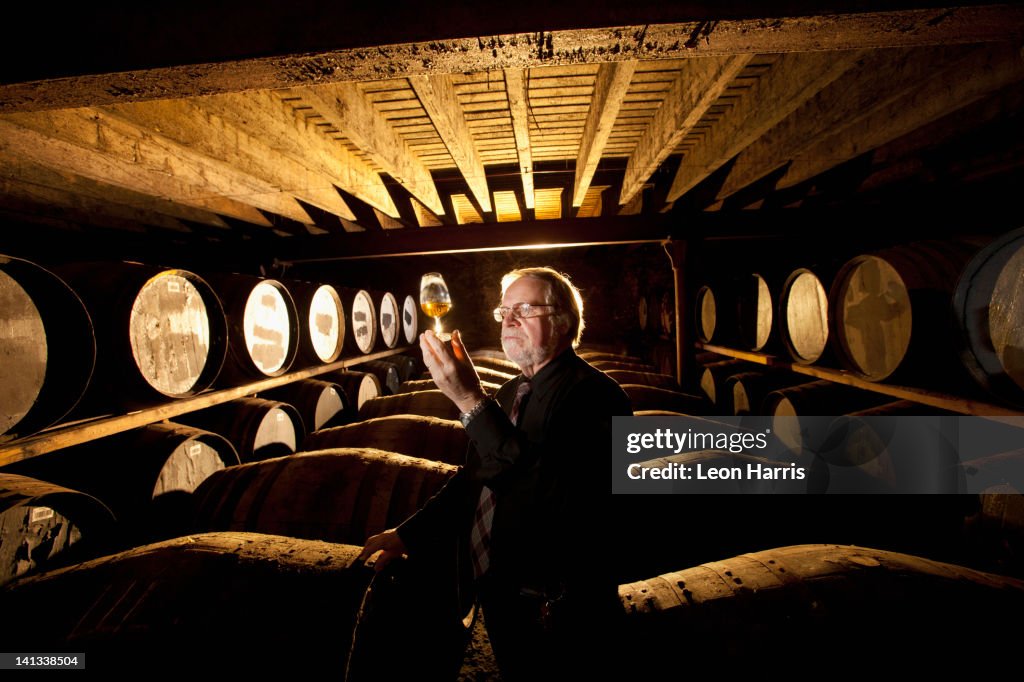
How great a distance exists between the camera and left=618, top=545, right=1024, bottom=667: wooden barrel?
122 cm

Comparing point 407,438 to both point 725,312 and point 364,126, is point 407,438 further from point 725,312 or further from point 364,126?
point 725,312

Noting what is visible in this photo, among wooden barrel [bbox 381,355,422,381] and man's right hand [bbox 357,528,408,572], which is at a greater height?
wooden barrel [bbox 381,355,422,381]

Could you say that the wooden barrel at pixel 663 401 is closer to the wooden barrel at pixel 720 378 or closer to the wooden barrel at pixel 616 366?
the wooden barrel at pixel 720 378

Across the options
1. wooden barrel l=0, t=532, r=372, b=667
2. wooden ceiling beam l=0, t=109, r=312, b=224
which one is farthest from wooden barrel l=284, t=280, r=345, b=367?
wooden barrel l=0, t=532, r=372, b=667

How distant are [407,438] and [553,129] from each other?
2.76m

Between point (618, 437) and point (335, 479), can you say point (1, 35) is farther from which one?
point (618, 437)

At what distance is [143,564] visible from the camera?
132cm

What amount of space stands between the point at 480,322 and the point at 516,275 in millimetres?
9264

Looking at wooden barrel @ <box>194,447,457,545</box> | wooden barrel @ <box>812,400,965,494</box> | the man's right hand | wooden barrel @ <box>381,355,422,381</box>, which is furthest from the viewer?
wooden barrel @ <box>381,355,422,381</box>

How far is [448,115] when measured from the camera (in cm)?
221

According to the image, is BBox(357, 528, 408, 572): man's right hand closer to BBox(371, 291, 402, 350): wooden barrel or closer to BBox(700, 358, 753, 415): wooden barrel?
BBox(700, 358, 753, 415): wooden barrel

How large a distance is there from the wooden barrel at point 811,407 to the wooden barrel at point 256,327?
4.81 metres

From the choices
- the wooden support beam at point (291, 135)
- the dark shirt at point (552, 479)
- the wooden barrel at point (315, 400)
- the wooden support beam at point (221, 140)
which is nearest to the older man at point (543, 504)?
the dark shirt at point (552, 479)

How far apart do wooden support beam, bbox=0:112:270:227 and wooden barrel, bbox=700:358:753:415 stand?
605cm
